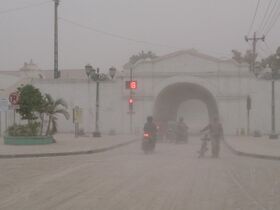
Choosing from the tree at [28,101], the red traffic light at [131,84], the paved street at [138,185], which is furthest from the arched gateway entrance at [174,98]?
the paved street at [138,185]

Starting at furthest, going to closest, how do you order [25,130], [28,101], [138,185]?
[25,130] → [28,101] → [138,185]

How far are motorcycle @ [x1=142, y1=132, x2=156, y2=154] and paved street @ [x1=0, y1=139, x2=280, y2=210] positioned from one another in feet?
19.8

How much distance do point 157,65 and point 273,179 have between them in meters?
32.9

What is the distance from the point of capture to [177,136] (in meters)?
39.2

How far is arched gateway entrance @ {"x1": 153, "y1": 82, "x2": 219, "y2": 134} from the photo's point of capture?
50156 millimetres

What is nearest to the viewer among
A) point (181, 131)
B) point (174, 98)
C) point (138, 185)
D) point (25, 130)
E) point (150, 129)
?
point (138, 185)

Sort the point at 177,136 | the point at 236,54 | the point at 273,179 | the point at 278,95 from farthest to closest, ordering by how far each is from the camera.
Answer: the point at 236,54 → the point at 278,95 → the point at 177,136 → the point at 273,179

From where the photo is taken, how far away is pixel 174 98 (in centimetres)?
5938

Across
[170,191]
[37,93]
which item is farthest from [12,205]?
[37,93]

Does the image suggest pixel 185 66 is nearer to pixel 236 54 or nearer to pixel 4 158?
pixel 4 158

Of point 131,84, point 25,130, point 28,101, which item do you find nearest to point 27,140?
point 25,130

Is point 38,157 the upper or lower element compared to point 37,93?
lower

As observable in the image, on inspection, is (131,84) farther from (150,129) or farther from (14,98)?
(150,129)

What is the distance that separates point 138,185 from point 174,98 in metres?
44.9
